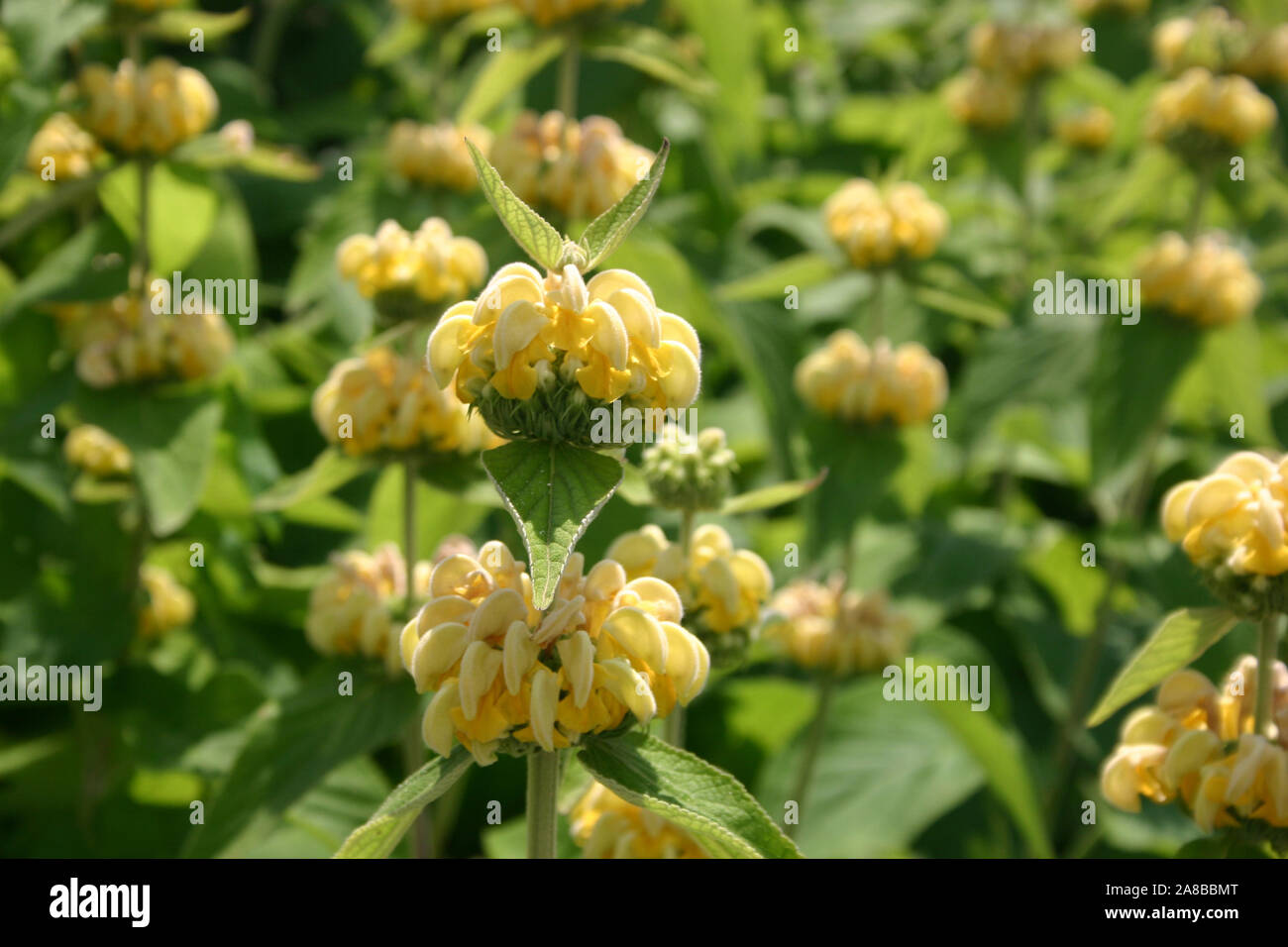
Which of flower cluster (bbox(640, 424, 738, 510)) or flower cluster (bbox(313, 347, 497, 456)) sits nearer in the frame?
flower cluster (bbox(640, 424, 738, 510))

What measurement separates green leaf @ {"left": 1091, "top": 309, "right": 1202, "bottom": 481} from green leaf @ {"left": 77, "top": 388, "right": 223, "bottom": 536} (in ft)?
4.74

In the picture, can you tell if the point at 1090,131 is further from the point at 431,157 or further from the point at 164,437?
the point at 164,437

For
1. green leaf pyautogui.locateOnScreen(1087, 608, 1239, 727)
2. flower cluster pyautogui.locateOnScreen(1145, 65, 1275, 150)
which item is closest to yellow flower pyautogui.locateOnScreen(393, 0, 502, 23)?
flower cluster pyautogui.locateOnScreen(1145, 65, 1275, 150)

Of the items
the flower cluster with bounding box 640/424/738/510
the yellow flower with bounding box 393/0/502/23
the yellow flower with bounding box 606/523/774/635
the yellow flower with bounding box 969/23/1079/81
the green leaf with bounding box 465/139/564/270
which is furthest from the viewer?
the yellow flower with bounding box 969/23/1079/81

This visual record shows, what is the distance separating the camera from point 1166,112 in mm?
2355

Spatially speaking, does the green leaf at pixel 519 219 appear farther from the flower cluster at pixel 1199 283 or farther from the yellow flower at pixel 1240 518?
the flower cluster at pixel 1199 283

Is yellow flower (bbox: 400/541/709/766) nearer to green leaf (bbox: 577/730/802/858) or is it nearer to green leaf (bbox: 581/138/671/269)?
green leaf (bbox: 577/730/802/858)

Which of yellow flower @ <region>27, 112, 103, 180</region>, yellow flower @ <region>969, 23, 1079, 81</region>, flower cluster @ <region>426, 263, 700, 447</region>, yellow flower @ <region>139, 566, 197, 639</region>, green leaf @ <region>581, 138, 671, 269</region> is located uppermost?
yellow flower @ <region>969, 23, 1079, 81</region>

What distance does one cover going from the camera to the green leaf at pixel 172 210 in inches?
80.8

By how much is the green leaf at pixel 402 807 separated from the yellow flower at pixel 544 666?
0.02 metres

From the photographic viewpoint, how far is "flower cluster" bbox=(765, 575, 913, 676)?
1929 millimetres

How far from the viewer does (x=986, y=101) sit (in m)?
2.94

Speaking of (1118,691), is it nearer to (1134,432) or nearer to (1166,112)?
(1134,432)

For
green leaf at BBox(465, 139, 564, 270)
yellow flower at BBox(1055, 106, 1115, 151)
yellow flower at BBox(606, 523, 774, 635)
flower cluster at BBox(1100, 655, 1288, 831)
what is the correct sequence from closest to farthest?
green leaf at BBox(465, 139, 564, 270) → flower cluster at BBox(1100, 655, 1288, 831) → yellow flower at BBox(606, 523, 774, 635) → yellow flower at BBox(1055, 106, 1115, 151)
